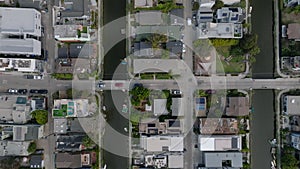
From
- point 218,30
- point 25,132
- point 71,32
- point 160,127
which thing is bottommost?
point 25,132

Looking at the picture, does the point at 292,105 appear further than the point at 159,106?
No

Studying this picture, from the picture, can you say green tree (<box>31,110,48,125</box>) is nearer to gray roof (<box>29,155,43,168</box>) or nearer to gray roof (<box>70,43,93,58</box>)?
gray roof (<box>29,155,43,168</box>)

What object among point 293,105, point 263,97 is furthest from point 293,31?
point 293,105

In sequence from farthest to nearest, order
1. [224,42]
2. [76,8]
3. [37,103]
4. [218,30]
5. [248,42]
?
[37,103]
[224,42]
[76,8]
[218,30]
[248,42]

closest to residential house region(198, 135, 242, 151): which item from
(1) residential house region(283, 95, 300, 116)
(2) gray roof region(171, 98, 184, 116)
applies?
Result: (2) gray roof region(171, 98, 184, 116)

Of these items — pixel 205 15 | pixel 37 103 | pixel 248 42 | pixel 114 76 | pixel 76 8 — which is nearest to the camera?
pixel 248 42

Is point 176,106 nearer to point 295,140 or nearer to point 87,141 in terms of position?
point 87,141

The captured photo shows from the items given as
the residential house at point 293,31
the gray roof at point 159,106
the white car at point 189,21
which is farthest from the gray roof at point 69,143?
the residential house at point 293,31
